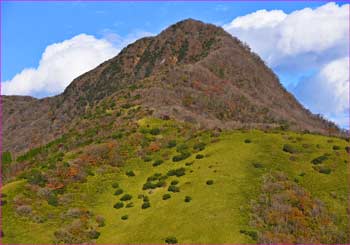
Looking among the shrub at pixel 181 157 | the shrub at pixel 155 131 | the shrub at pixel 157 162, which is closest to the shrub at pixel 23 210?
the shrub at pixel 157 162

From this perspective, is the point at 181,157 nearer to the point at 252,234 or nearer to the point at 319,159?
the point at 319,159

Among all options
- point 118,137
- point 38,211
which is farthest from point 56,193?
point 118,137

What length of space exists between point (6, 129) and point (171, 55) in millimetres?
88039

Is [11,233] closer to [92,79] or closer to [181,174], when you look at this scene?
[181,174]

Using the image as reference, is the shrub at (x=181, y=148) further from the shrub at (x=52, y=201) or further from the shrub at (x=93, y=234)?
the shrub at (x=93, y=234)

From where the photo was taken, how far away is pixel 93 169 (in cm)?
6003

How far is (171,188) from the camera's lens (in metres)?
49.2

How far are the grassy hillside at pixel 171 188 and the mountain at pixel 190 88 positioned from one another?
15421 millimetres

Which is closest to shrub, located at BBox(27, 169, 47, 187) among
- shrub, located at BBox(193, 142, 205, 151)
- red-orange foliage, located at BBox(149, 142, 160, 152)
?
red-orange foliage, located at BBox(149, 142, 160, 152)

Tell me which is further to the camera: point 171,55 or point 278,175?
point 171,55

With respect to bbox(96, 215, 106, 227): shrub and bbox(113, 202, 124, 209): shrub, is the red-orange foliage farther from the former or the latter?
bbox(96, 215, 106, 227): shrub

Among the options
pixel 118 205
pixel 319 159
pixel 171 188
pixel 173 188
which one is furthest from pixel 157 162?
pixel 319 159

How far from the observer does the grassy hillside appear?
40.5 metres

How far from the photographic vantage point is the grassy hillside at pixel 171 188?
40.5 m
